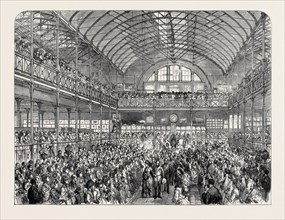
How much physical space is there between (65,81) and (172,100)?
4.86 m

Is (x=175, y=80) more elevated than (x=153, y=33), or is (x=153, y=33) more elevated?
(x=153, y=33)

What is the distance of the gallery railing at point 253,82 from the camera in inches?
669

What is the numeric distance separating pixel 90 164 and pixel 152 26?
5873 millimetres

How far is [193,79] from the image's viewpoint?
18.4 m

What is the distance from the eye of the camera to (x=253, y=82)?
706 inches

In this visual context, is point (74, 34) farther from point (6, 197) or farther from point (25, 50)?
point (6, 197)

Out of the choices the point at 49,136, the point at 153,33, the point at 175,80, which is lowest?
the point at 49,136

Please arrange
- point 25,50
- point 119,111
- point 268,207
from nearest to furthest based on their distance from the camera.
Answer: point 268,207
point 25,50
point 119,111

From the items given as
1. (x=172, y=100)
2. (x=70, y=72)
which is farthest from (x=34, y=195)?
(x=172, y=100)

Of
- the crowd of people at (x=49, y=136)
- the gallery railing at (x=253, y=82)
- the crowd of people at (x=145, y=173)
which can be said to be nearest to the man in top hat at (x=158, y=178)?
the crowd of people at (x=145, y=173)

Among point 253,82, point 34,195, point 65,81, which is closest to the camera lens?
point 34,195

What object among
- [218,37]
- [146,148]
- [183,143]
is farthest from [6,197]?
[218,37]

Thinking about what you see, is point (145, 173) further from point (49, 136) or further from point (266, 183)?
point (266, 183)

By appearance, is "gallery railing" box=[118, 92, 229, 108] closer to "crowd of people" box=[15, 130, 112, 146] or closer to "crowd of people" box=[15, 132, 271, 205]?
"crowd of people" box=[15, 132, 271, 205]
